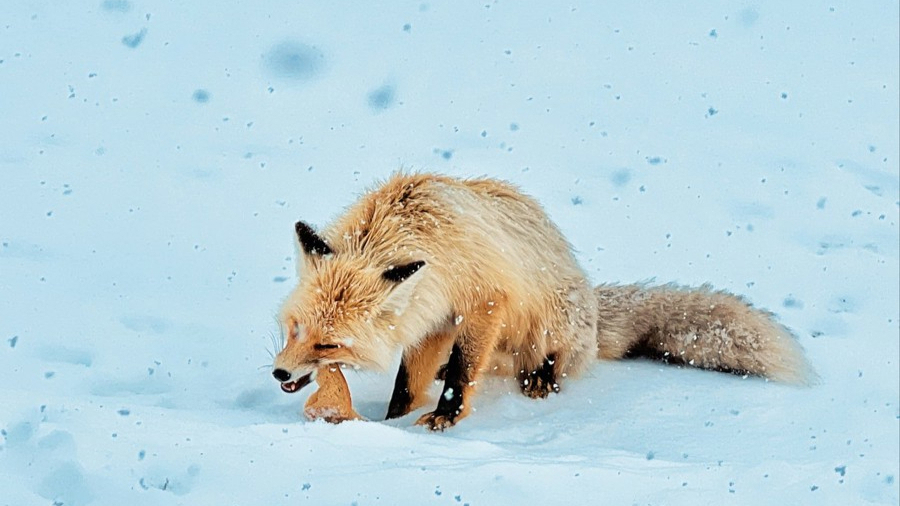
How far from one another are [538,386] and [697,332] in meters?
1.18

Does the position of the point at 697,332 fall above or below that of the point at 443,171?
below

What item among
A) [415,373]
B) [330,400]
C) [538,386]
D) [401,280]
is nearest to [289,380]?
[330,400]

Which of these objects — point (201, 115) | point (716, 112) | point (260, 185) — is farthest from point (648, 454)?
point (716, 112)

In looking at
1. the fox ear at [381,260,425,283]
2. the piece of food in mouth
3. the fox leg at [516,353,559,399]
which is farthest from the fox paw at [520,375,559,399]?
the fox ear at [381,260,425,283]

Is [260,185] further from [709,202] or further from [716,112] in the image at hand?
[716,112]

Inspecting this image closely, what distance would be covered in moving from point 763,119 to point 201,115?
6745 mm

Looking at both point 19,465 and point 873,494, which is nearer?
point 19,465

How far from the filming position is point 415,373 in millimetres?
6602

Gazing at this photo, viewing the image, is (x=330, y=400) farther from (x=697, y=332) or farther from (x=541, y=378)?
(x=697, y=332)

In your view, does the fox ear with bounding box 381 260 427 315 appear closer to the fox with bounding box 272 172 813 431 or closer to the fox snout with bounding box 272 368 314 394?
the fox with bounding box 272 172 813 431

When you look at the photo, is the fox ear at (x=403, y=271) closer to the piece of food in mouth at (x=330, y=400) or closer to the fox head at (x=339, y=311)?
the fox head at (x=339, y=311)

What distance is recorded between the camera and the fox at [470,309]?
5.83 m

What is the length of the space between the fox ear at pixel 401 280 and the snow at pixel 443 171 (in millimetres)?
744

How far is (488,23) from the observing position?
46.8 ft
